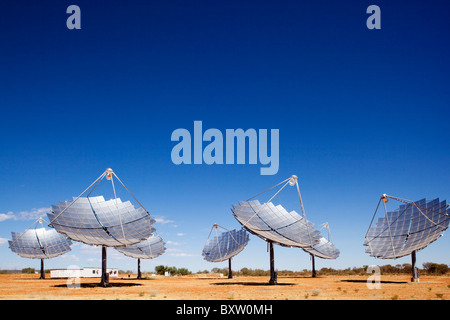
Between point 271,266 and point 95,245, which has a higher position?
point 95,245

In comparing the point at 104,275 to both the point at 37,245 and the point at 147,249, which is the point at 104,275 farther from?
the point at 37,245

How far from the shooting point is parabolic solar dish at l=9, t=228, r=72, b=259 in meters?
67.4

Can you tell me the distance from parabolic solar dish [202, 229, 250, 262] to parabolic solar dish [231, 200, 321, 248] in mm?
20529

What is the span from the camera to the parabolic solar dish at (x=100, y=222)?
133 feet

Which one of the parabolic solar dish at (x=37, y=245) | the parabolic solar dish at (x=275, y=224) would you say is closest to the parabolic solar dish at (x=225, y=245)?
the parabolic solar dish at (x=275, y=224)

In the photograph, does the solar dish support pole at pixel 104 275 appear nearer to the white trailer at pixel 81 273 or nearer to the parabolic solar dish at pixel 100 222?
the parabolic solar dish at pixel 100 222

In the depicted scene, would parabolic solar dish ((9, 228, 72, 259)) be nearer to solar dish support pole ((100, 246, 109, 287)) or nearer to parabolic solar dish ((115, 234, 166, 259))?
parabolic solar dish ((115, 234, 166, 259))

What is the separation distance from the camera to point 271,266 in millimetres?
46688

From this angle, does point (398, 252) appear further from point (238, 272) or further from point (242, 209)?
point (238, 272)

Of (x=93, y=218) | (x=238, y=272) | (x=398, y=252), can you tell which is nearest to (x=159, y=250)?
(x=93, y=218)

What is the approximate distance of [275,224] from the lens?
46.5 meters

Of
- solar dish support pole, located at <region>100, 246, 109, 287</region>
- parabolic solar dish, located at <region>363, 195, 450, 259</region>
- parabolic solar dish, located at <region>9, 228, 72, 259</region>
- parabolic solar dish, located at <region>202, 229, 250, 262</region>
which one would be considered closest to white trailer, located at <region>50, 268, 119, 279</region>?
parabolic solar dish, located at <region>9, 228, 72, 259</region>

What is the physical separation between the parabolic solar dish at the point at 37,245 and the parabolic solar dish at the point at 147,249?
37.4 ft
